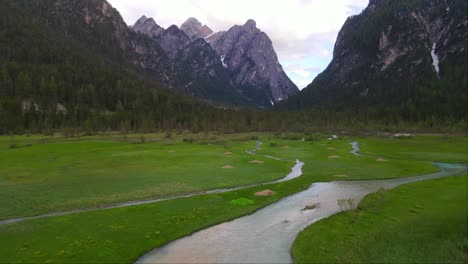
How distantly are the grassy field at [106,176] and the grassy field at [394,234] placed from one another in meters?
27.9

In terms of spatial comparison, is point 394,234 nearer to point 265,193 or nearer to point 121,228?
point 265,193

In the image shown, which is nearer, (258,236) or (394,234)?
(394,234)

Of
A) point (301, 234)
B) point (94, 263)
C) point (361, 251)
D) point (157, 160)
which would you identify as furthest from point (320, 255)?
point (157, 160)

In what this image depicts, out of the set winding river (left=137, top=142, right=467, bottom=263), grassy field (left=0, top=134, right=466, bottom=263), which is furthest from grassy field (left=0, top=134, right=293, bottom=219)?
winding river (left=137, top=142, right=467, bottom=263)

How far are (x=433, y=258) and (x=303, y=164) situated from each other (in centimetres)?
6502

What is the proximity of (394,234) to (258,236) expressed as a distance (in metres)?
12.4

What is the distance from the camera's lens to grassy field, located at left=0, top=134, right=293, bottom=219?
51.0m

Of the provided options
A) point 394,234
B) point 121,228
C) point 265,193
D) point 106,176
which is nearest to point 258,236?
point 394,234

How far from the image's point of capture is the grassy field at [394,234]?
26.2 metres

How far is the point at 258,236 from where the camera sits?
35.0 metres

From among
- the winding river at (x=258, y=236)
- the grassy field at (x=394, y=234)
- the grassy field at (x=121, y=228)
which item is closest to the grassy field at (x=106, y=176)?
the grassy field at (x=121, y=228)

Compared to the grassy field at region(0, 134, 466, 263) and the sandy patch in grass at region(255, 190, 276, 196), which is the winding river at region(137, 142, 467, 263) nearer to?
the grassy field at region(0, 134, 466, 263)

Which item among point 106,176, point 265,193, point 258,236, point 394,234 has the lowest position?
point 258,236

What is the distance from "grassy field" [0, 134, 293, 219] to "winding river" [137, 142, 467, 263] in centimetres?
1728
